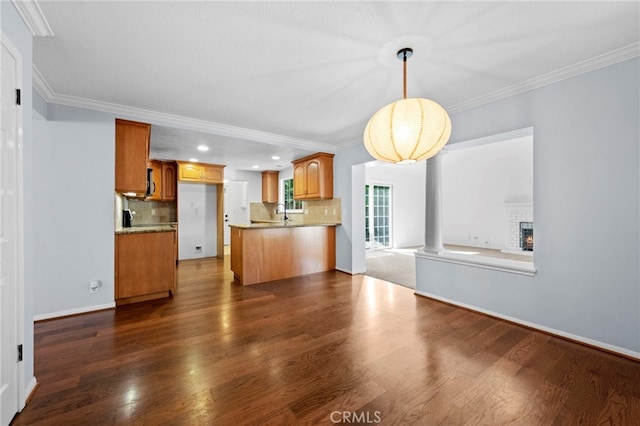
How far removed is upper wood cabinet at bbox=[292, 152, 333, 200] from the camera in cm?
476

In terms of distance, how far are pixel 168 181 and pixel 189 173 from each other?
0.54 m

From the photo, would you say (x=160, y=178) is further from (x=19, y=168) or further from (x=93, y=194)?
(x=19, y=168)

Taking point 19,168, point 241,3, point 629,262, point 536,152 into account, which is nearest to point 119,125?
point 19,168

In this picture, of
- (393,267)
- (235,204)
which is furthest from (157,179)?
(393,267)

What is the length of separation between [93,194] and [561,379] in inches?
174

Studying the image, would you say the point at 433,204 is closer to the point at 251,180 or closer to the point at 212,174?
the point at 212,174

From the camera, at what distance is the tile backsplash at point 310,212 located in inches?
192

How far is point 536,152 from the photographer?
240 centimetres

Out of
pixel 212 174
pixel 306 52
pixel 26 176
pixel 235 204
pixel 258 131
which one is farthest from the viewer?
pixel 235 204

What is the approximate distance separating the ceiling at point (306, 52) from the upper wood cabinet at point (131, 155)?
0.17 meters

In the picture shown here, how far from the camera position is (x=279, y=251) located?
167 inches

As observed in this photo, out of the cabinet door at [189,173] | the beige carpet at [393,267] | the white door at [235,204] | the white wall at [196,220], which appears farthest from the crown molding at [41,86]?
the beige carpet at [393,267]

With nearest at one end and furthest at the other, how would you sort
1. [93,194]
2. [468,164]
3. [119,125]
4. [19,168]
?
[19,168], [93,194], [119,125], [468,164]

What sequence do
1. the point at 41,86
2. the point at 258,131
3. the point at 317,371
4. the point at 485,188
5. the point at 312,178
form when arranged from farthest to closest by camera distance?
the point at 485,188 < the point at 312,178 < the point at 258,131 < the point at 41,86 < the point at 317,371
